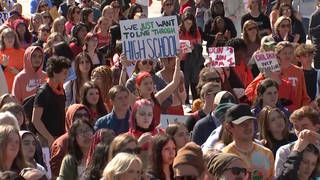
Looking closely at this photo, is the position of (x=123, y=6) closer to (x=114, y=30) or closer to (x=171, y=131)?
(x=114, y=30)

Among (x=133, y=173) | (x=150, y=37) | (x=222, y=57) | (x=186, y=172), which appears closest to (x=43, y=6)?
(x=150, y=37)

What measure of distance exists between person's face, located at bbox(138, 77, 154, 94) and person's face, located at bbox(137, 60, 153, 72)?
140 cm

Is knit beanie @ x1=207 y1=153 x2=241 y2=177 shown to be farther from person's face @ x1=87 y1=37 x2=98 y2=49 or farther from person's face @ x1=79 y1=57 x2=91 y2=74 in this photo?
person's face @ x1=87 y1=37 x2=98 y2=49

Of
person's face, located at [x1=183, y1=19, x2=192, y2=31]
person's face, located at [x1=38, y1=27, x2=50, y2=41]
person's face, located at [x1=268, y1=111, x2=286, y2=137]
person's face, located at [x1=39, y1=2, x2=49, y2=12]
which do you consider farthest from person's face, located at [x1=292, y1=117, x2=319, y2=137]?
person's face, located at [x1=39, y1=2, x2=49, y2=12]

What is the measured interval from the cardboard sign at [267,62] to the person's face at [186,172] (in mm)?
4999

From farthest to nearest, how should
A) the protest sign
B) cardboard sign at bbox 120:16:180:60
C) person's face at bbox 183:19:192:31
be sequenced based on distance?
the protest sign
person's face at bbox 183:19:192:31
cardboard sign at bbox 120:16:180:60

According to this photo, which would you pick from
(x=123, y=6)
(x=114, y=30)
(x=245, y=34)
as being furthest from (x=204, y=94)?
(x=123, y=6)

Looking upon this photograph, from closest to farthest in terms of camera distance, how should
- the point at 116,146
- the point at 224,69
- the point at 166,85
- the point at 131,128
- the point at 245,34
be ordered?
the point at 116,146, the point at 131,128, the point at 166,85, the point at 224,69, the point at 245,34

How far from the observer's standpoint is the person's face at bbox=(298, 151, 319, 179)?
8.76m

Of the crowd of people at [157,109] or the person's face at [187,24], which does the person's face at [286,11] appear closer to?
the crowd of people at [157,109]

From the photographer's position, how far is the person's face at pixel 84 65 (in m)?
13.1

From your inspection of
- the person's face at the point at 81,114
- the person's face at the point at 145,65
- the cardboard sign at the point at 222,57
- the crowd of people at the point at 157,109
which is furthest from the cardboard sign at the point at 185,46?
the person's face at the point at 81,114

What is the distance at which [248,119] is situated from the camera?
9203 mm

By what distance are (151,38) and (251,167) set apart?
5139 millimetres
